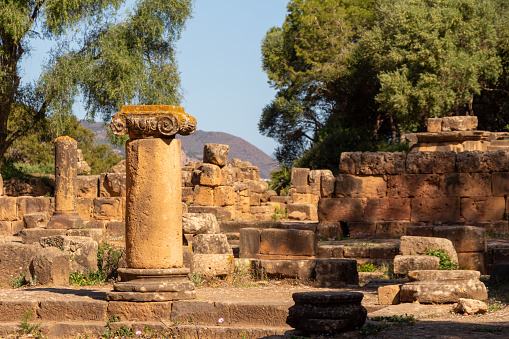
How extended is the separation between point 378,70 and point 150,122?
2988 cm

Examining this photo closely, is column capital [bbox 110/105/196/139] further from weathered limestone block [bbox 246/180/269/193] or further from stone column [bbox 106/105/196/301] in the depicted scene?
weathered limestone block [bbox 246/180/269/193]

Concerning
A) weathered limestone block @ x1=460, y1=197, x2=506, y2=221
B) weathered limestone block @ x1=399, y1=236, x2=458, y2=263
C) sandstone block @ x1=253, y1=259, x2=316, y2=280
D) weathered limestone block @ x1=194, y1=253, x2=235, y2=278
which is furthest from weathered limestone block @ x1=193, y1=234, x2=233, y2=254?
weathered limestone block @ x1=460, y1=197, x2=506, y2=221

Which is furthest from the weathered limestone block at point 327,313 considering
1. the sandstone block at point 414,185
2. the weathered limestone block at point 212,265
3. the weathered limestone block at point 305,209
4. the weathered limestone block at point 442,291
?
the weathered limestone block at point 305,209

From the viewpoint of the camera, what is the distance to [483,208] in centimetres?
1496

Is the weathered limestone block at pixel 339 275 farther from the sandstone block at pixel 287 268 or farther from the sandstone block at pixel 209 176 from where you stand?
the sandstone block at pixel 209 176

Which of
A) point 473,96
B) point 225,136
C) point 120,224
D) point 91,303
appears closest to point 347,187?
point 120,224

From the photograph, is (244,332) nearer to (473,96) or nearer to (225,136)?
(473,96)

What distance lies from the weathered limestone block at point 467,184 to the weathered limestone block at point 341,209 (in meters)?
1.92

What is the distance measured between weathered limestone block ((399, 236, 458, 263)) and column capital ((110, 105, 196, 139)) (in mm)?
4349

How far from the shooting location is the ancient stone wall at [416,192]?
1493 centimetres

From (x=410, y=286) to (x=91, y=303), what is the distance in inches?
152

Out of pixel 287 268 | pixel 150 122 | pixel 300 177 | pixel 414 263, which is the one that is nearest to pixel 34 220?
pixel 287 268

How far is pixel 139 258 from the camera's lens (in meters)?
8.30

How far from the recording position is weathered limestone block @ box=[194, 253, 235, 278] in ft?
35.7
